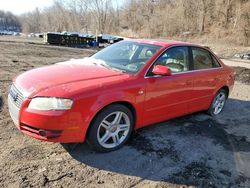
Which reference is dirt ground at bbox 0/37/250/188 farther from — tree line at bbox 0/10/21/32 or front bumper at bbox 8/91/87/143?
tree line at bbox 0/10/21/32

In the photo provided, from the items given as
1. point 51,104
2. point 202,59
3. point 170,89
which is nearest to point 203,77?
point 202,59

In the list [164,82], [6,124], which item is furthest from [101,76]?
[6,124]

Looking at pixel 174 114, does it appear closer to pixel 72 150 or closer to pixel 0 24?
pixel 72 150

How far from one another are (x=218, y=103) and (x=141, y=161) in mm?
3100

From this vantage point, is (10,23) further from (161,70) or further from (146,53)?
(161,70)

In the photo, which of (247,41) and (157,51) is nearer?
(157,51)

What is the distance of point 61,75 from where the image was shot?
4.04m

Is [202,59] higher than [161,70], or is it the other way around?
[202,59]

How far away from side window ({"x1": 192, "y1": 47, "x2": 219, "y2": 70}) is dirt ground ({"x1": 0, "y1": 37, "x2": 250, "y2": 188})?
123cm

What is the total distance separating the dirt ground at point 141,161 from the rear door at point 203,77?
58cm

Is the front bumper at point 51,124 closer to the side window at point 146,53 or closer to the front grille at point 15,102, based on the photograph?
the front grille at point 15,102

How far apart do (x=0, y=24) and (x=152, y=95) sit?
570 ft

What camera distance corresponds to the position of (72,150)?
4012mm

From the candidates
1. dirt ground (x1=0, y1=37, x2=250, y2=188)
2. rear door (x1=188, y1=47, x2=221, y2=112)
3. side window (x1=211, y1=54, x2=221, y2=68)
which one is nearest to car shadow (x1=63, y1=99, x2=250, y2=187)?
dirt ground (x1=0, y1=37, x2=250, y2=188)
